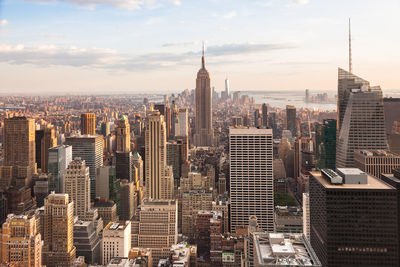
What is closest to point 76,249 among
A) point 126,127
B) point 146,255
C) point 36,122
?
point 146,255

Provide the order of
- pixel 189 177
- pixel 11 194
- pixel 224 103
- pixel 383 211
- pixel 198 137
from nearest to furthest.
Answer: pixel 383 211 < pixel 11 194 < pixel 189 177 < pixel 224 103 < pixel 198 137

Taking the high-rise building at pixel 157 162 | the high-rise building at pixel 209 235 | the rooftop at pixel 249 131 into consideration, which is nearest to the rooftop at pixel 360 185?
the high-rise building at pixel 209 235

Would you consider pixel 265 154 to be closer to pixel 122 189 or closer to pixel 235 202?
pixel 235 202

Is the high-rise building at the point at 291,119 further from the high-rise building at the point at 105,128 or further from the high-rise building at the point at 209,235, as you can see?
the high-rise building at the point at 105,128

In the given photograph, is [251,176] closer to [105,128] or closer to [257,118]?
[257,118]

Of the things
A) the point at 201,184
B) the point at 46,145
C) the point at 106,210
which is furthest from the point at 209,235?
the point at 46,145

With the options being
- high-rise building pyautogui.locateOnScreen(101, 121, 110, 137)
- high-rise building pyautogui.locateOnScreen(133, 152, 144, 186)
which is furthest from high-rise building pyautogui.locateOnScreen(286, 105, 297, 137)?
high-rise building pyautogui.locateOnScreen(101, 121, 110, 137)

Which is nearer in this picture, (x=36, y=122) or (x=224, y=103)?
(x=36, y=122)
